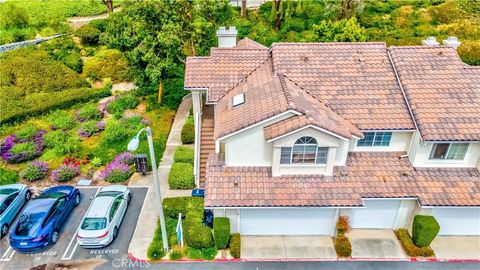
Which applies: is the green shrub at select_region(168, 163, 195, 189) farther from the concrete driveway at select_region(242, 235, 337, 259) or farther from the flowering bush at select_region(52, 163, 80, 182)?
the flowering bush at select_region(52, 163, 80, 182)

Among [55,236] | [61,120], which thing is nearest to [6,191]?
[55,236]

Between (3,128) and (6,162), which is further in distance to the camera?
(3,128)

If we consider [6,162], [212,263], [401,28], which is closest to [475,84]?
[212,263]

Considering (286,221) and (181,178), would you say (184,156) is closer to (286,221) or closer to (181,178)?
(181,178)

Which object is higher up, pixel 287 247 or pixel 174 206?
pixel 174 206

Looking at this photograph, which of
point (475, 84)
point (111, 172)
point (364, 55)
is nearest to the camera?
point (475, 84)

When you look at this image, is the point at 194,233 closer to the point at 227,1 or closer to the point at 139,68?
the point at 139,68

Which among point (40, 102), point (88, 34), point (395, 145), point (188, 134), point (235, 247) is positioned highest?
point (88, 34)
